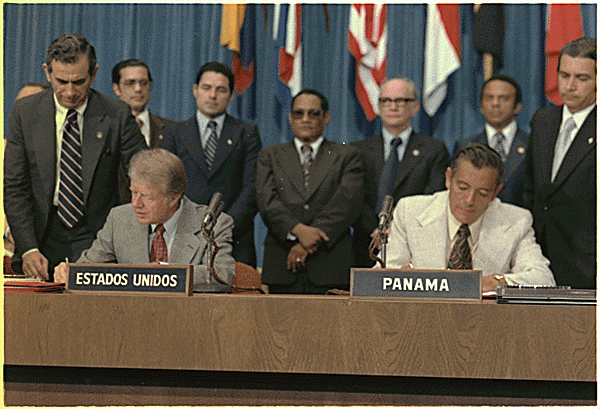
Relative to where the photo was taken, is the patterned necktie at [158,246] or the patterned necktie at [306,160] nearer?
the patterned necktie at [158,246]

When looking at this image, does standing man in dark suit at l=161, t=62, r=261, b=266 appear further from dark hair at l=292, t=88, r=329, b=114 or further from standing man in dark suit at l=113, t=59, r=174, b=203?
dark hair at l=292, t=88, r=329, b=114

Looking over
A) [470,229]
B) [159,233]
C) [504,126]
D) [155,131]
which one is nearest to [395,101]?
[504,126]

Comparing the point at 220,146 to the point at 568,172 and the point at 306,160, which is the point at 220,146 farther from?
the point at 568,172

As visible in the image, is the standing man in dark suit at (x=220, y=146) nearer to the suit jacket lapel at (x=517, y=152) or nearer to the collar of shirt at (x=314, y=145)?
the collar of shirt at (x=314, y=145)

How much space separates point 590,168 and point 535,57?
0.66m

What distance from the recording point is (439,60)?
11.9 ft

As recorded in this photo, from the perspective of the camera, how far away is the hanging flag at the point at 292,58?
12.0 feet

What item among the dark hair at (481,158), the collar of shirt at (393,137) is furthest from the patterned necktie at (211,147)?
the dark hair at (481,158)

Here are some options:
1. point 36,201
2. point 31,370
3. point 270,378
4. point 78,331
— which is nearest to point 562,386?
point 270,378

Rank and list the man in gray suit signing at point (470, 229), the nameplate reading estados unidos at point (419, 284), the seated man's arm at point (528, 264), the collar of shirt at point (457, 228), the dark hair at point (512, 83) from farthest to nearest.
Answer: the dark hair at point (512, 83) < the collar of shirt at point (457, 228) < the man in gray suit signing at point (470, 229) < the seated man's arm at point (528, 264) < the nameplate reading estados unidos at point (419, 284)

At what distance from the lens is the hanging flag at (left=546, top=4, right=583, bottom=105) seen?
3537mm

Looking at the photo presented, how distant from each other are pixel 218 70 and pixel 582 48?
6.43ft

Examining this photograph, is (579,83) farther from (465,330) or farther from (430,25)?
(465,330)

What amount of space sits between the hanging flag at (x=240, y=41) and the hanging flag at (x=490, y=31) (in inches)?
48.4
